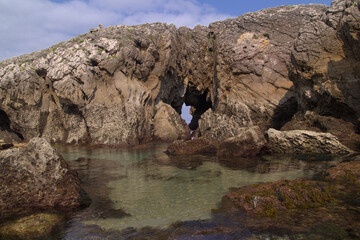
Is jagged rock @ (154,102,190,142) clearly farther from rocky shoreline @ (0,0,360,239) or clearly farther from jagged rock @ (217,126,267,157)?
jagged rock @ (217,126,267,157)

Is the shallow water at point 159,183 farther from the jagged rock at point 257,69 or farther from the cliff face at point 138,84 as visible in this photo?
the jagged rock at point 257,69

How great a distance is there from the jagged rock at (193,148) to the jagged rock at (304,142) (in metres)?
4.86

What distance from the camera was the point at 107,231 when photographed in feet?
24.5

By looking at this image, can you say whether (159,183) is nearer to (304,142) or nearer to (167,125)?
(304,142)

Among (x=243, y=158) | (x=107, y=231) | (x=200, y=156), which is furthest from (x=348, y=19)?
(x=107, y=231)

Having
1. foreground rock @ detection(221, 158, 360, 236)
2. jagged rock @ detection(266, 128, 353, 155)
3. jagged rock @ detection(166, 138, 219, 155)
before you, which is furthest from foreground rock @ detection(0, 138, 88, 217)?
jagged rock @ detection(266, 128, 353, 155)

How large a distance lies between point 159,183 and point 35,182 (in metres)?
5.42

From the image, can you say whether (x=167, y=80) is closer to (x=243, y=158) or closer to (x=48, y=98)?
(x=48, y=98)

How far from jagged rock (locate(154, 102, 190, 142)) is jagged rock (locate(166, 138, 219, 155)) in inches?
421

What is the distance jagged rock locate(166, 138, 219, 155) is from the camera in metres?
22.2

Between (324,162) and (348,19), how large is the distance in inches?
412

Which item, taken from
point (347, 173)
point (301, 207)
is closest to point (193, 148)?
point (347, 173)

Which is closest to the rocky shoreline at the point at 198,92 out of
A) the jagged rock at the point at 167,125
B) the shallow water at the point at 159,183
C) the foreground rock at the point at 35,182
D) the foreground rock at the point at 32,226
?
the foreground rock at the point at 35,182

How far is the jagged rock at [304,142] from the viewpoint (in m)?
18.5
